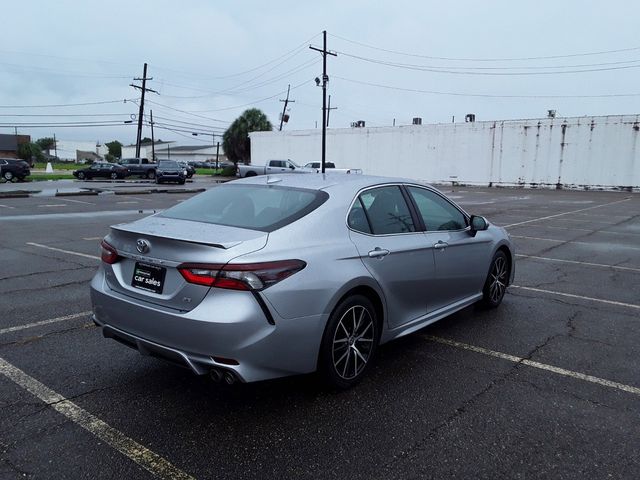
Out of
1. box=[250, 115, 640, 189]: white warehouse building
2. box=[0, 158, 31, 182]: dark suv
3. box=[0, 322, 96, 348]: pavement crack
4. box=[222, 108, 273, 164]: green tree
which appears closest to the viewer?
box=[0, 322, 96, 348]: pavement crack

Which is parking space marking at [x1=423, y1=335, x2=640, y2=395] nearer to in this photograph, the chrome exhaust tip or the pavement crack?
the chrome exhaust tip

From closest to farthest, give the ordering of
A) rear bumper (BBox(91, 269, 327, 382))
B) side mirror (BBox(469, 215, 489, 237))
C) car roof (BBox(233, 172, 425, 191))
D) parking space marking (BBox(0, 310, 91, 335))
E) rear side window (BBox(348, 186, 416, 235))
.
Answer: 1. rear bumper (BBox(91, 269, 327, 382))
2. rear side window (BBox(348, 186, 416, 235))
3. car roof (BBox(233, 172, 425, 191))
4. parking space marking (BBox(0, 310, 91, 335))
5. side mirror (BBox(469, 215, 489, 237))

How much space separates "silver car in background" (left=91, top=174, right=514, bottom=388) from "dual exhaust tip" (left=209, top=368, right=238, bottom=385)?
18 mm

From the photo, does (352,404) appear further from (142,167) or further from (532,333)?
(142,167)

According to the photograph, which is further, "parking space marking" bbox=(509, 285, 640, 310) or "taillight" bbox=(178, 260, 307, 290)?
"parking space marking" bbox=(509, 285, 640, 310)

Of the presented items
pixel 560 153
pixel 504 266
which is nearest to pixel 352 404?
pixel 504 266

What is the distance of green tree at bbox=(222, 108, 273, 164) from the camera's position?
61.3 meters

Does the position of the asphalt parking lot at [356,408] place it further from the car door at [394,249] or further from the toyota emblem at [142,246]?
the toyota emblem at [142,246]

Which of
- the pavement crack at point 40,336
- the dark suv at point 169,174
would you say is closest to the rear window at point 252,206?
the pavement crack at point 40,336

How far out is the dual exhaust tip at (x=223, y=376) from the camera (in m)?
3.11

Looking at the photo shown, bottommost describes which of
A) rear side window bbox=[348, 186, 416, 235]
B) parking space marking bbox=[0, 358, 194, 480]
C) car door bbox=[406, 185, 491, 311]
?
parking space marking bbox=[0, 358, 194, 480]

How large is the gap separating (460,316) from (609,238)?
8.82 meters

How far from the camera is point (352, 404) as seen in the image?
359 centimetres

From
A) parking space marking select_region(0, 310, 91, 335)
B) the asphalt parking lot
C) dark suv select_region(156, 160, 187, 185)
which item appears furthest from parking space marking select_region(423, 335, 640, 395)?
dark suv select_region(156, 160, 187, 185)
